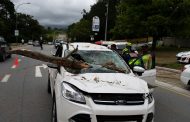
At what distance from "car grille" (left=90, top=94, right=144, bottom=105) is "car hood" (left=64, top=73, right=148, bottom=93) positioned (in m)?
0.07

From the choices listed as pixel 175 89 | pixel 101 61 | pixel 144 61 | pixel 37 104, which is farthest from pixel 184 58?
pixel 101 61

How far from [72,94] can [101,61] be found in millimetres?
2158

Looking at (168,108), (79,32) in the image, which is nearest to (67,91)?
(168,108)

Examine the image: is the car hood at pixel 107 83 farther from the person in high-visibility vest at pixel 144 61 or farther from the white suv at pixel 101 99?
the person in high-visibility vest at pixel 144 61

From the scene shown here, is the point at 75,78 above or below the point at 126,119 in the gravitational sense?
above

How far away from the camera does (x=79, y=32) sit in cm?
11400

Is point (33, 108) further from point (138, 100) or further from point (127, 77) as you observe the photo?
point (138, 100)

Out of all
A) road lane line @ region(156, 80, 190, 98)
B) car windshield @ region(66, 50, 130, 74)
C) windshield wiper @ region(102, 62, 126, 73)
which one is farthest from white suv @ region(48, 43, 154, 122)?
road lane line @ region(156, 80, 190, 98)

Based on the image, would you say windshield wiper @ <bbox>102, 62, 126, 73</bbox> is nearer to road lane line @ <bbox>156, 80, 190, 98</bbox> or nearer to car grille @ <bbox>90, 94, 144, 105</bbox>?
car grille @ <bbox>90, 94, 144, 105</bbox>

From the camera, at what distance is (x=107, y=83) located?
270 inches

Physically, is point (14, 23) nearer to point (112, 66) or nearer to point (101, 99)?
point (112, 66)

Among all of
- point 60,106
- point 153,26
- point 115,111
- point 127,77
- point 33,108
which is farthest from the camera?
point 153,26

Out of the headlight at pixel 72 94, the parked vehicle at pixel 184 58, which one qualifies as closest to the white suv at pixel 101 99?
the headlight at pixel 72 94

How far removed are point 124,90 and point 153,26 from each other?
3230cm
